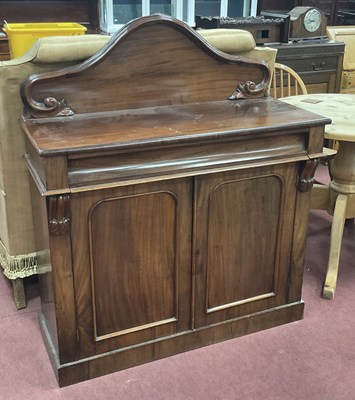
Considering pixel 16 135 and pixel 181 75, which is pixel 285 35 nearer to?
pixel 181 75

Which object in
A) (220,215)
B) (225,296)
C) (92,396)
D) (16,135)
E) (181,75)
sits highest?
(181,75)

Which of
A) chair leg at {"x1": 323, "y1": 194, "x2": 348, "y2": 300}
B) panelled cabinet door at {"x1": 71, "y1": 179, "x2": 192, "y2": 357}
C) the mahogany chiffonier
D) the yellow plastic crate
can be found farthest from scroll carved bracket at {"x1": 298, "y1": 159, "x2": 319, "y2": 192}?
the yellow plastic crate

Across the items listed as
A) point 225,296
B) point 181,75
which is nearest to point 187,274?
point 225,296

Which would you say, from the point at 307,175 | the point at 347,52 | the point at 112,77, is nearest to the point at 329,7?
the point at 347,52

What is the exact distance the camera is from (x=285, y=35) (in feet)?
12.3

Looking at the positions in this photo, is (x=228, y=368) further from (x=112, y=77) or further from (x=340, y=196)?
(x=112, y=77)

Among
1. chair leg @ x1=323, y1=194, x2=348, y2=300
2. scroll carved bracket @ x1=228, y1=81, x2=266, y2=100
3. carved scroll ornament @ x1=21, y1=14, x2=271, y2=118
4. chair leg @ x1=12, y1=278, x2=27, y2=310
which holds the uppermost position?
carved scroll ornament @ x1=21, y1=14, x2=271, y2=118

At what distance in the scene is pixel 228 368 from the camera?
72.2 inches

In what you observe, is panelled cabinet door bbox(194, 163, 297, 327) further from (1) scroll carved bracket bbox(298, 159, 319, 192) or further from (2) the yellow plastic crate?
(2) the yellow plastic crate

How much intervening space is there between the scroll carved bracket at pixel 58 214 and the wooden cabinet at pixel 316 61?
2.56m

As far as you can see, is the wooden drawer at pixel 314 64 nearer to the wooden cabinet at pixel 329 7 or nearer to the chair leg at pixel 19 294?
the wooden cabinet at pixel 329 7

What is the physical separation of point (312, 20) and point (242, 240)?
266 centimetres

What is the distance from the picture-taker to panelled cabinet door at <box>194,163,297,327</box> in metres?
1.75

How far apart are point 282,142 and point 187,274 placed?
555 mm
